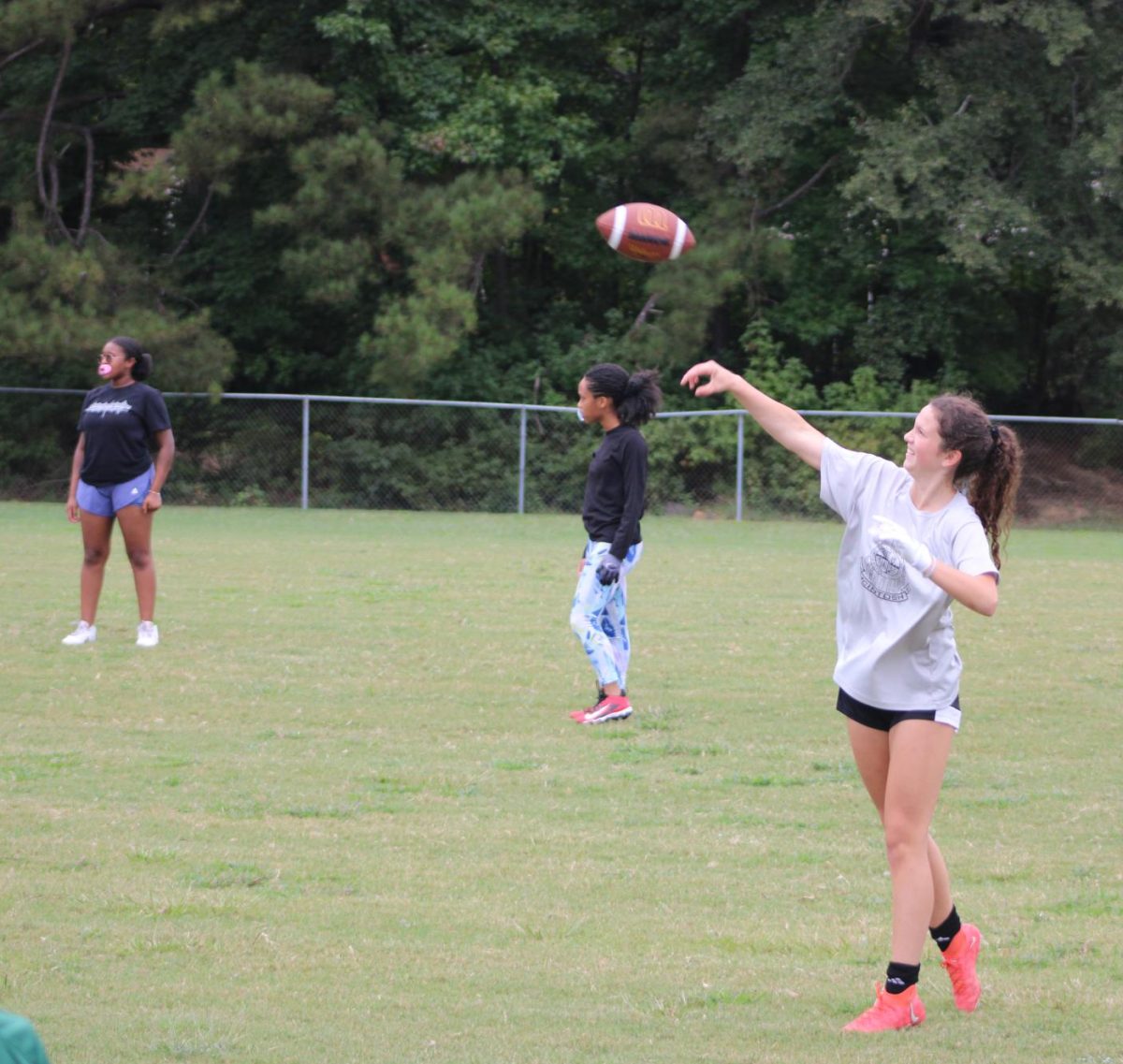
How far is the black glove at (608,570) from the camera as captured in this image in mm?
8477

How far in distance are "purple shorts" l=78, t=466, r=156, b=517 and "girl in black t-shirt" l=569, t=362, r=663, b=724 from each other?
359 centimetres

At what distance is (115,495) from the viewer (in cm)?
1066

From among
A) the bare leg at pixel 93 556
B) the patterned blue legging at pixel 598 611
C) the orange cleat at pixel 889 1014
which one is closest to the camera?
the orange cleat at pixel 889 1014

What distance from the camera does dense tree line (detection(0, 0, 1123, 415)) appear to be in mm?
26906

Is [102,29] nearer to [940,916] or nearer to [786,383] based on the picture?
[786,383]

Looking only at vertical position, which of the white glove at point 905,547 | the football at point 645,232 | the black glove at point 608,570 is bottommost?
the black glove at point 608,570

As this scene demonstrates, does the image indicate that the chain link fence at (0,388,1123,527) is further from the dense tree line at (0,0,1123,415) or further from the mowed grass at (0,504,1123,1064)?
the mowed grass at (0,504,1123,1064)

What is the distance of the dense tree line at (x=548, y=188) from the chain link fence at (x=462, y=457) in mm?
981

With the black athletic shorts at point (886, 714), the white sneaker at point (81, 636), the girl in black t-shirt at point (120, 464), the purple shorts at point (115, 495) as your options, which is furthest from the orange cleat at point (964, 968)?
the white sneaker at point (81, 636)

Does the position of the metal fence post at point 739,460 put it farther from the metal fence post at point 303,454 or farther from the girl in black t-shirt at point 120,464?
the girl in black t-shirt at point 120,464

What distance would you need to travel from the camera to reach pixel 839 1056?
4.10 metres

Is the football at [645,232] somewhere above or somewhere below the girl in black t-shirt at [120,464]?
above

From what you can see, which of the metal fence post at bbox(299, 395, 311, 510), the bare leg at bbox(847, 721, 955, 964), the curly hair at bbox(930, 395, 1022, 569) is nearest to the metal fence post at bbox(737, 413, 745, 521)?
the metal fence post at bbox(299, 395, 311, 510)

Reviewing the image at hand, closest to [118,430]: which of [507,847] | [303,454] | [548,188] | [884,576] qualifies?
[507,847]
